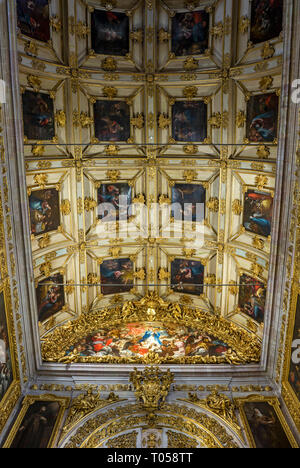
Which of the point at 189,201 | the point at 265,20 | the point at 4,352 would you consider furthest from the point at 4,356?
the point at 265,20

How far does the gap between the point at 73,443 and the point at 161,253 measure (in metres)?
8.25

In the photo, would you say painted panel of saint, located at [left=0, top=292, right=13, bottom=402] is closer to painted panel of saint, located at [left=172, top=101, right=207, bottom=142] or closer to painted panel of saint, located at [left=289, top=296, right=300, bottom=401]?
painted panel of saint, located at [left=289, top=296, right=300, bottom=401]

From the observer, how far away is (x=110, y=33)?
44.2 feet

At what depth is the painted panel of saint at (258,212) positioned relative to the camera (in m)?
12.9

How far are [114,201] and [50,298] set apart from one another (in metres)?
4.83

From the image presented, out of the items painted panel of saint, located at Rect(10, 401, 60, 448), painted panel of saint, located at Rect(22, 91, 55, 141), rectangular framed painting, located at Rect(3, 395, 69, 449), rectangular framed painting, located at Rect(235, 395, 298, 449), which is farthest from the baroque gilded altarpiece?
rectangular framed painting, located at Rect(235, 395, 298, 449)

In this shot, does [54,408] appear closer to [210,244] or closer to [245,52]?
[210,244]

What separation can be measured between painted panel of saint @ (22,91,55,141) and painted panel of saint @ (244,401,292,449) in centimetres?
1165

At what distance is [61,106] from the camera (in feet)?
44.2

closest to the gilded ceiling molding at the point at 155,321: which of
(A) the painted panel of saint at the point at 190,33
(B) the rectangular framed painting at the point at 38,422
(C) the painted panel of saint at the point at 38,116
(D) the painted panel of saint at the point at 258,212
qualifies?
(B) the rectangular framed painting at the point at 38,422

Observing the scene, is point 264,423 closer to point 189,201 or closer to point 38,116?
point 189,201

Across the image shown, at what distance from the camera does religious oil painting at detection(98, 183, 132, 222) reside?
15.3 m

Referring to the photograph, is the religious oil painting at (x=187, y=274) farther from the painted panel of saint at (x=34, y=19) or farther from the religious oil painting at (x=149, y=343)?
the painted panel of saint at (x=34, y=19)
